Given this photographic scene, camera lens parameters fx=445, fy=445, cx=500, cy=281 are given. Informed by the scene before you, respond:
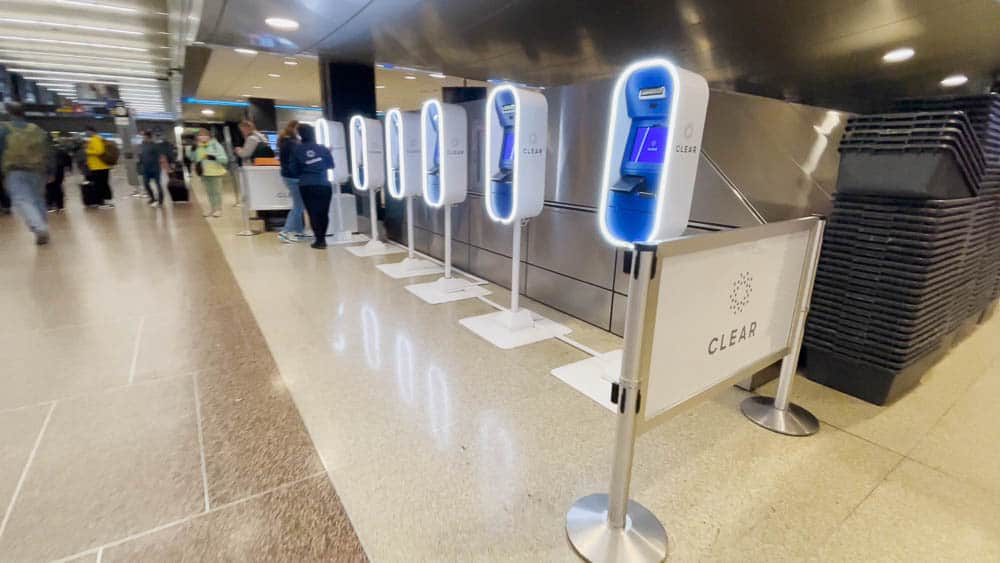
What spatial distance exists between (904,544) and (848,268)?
1382 mm

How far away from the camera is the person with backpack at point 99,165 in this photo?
8656mm

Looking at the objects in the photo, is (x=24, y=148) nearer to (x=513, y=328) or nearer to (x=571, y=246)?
(x=513, y=328)

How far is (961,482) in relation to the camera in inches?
70.6

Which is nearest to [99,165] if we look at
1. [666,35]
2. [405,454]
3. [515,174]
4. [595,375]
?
[515,174]

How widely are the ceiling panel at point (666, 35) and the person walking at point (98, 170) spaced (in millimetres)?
5541

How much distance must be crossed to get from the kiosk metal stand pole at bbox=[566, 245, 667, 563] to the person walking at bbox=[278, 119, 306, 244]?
16.9ft

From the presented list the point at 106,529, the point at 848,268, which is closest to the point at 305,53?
the point at 106,529

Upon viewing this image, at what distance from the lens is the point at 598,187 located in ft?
10.7

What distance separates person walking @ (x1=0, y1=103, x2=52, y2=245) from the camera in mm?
4973

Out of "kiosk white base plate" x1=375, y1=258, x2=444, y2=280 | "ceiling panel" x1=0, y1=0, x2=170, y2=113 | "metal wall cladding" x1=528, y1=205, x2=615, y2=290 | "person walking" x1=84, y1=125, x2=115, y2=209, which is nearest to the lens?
"metal wall cladding" x1=528, y1=205, x2=615, y2=290

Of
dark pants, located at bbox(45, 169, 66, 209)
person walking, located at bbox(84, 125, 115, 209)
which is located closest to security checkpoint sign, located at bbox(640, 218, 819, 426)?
person walking, located at bbox(84, 125, 115, 209)

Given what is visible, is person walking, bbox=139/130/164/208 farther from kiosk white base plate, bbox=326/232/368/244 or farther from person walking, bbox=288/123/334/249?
person walking, bbox=288/123/334/249

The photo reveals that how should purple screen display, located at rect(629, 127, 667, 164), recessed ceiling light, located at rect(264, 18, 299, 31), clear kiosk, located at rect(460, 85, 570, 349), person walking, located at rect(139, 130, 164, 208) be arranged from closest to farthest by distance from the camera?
purple screen display, located at rect(629, 127, 667, 164)
clear kiosk, located at rect(460, 85, 570, 349)
recessed ceiling light, located at rect(264, 18, 299, 31)
person walking, located at rect(139, 130, 164, 208)

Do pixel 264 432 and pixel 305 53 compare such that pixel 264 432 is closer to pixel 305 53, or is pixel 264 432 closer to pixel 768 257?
pixel 768 257
